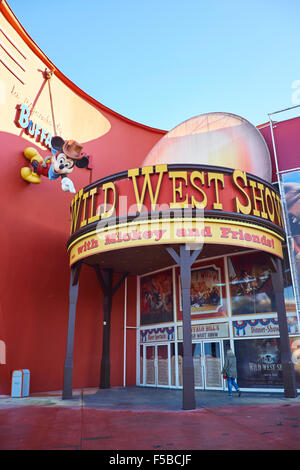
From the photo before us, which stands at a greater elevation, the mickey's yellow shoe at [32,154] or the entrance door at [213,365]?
the mickey's yellow shoe at [32,154]

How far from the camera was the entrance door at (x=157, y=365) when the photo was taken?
16.1m

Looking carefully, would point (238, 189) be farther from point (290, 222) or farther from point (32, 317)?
point (32, 317)

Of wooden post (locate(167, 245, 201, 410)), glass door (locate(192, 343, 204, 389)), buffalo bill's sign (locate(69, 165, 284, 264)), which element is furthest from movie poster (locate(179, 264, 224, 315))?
wooden post (locate(167, 245, 201, 410))

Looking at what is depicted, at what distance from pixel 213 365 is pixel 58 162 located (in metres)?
10.1

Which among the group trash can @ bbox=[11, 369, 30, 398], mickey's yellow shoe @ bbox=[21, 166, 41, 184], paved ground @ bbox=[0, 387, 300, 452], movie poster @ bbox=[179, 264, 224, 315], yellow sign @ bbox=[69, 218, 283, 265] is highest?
mickey's yellow shoe @ bbox=[21, 166, 41, 184]

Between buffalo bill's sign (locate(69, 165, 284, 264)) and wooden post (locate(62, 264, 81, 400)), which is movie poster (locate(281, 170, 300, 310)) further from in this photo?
wooden post (locate(62, 264, 81, 400))

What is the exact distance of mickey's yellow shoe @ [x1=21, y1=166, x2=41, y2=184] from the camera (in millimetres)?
14664

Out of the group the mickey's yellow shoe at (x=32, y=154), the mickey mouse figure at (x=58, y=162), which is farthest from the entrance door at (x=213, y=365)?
the mickey's yellow shoe at (x=32, y=154)

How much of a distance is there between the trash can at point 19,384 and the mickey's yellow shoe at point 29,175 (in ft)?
24.2

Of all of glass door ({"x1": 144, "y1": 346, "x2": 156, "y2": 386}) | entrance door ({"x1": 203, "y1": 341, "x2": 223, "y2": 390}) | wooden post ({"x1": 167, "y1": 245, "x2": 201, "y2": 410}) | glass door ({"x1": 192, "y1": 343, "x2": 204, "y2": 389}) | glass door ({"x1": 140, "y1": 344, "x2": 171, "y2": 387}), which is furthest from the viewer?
glass door ({"x1": 144, "y1": 346, "x2": 156, "y2": 386})

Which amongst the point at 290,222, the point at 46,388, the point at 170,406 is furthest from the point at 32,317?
the point at 290,222

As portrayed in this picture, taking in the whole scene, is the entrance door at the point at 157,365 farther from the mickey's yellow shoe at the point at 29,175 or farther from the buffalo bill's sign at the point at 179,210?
the mickey's yellow shoe at the point at 29,175

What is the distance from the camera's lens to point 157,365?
16641mm

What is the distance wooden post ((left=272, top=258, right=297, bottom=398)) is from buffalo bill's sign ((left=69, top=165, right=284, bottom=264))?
94 cm
